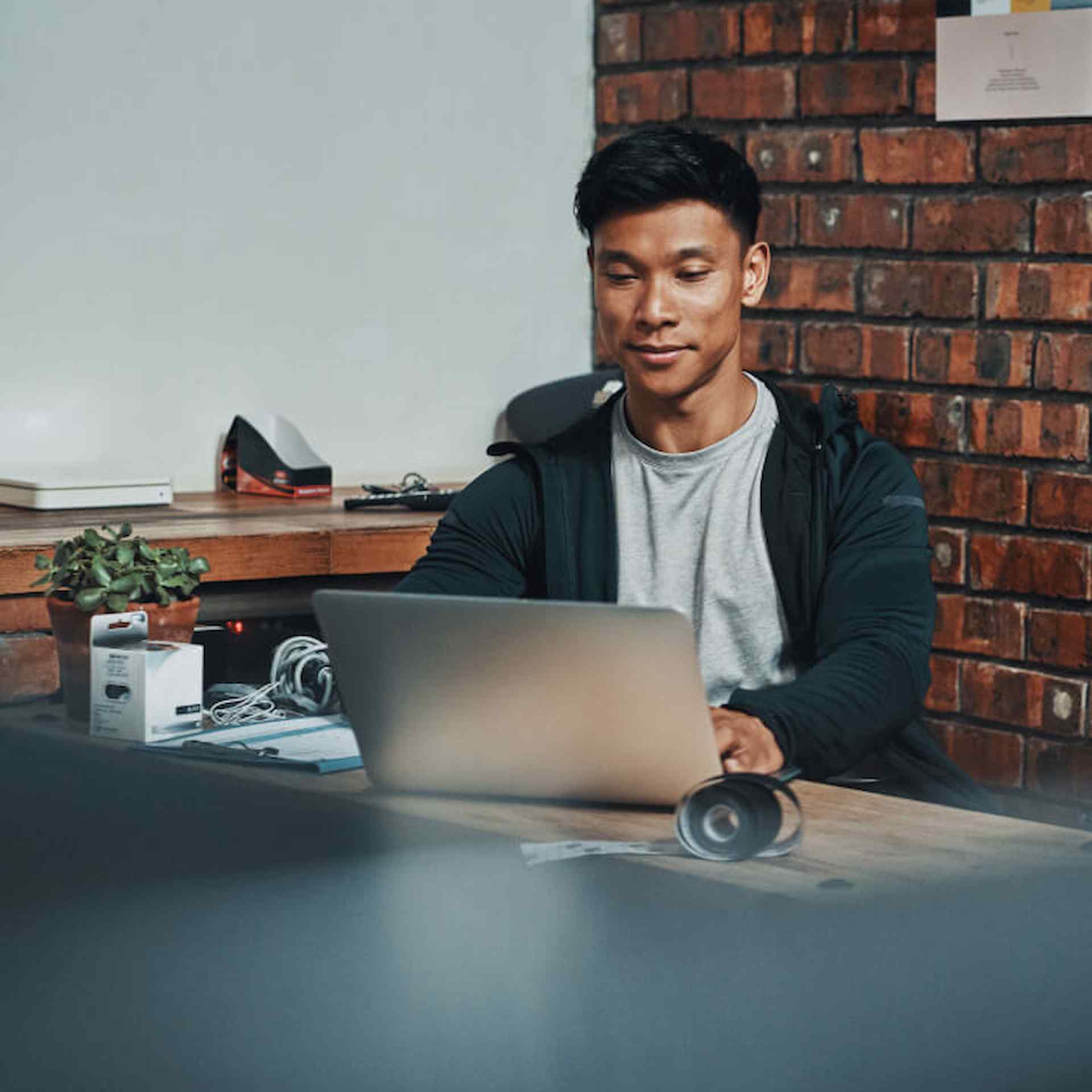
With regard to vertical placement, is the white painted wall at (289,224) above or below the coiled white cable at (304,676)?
above

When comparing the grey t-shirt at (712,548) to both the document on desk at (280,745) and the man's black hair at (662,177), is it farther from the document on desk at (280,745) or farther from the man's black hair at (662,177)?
the document on desk at (280,745)

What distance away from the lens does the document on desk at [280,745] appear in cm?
160

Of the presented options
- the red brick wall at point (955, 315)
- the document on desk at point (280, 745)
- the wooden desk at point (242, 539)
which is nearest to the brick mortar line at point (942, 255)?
the red brick wall at point (955, 315)

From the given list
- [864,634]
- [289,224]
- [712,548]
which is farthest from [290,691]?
[289,224]

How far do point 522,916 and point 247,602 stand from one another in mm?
1498

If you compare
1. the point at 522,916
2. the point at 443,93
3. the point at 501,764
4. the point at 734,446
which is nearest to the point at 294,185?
the point at 443,93

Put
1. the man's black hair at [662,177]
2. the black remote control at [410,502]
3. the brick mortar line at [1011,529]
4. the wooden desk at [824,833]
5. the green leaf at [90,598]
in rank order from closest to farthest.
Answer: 1. the wooden desk at [824,833]
2. the green leaf at [90,598]
3. the man's black hair at [662,177]
4. the brick mortar line at [1011,529]
5. the black remote control at [410,502]

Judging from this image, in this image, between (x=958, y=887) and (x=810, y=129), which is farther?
(x=810, y=129)

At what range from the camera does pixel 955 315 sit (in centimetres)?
265

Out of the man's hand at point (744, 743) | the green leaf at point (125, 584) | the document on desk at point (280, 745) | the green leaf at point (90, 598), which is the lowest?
the document on desk at point (280, 745)

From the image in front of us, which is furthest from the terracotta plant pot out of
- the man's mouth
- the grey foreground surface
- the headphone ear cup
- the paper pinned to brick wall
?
the paper pinned to brick wall

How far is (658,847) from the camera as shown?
52.6 inches

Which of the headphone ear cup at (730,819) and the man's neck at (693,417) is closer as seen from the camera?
the headphone ear cup at (730,819)

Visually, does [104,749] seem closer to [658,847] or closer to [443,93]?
[658,847]
